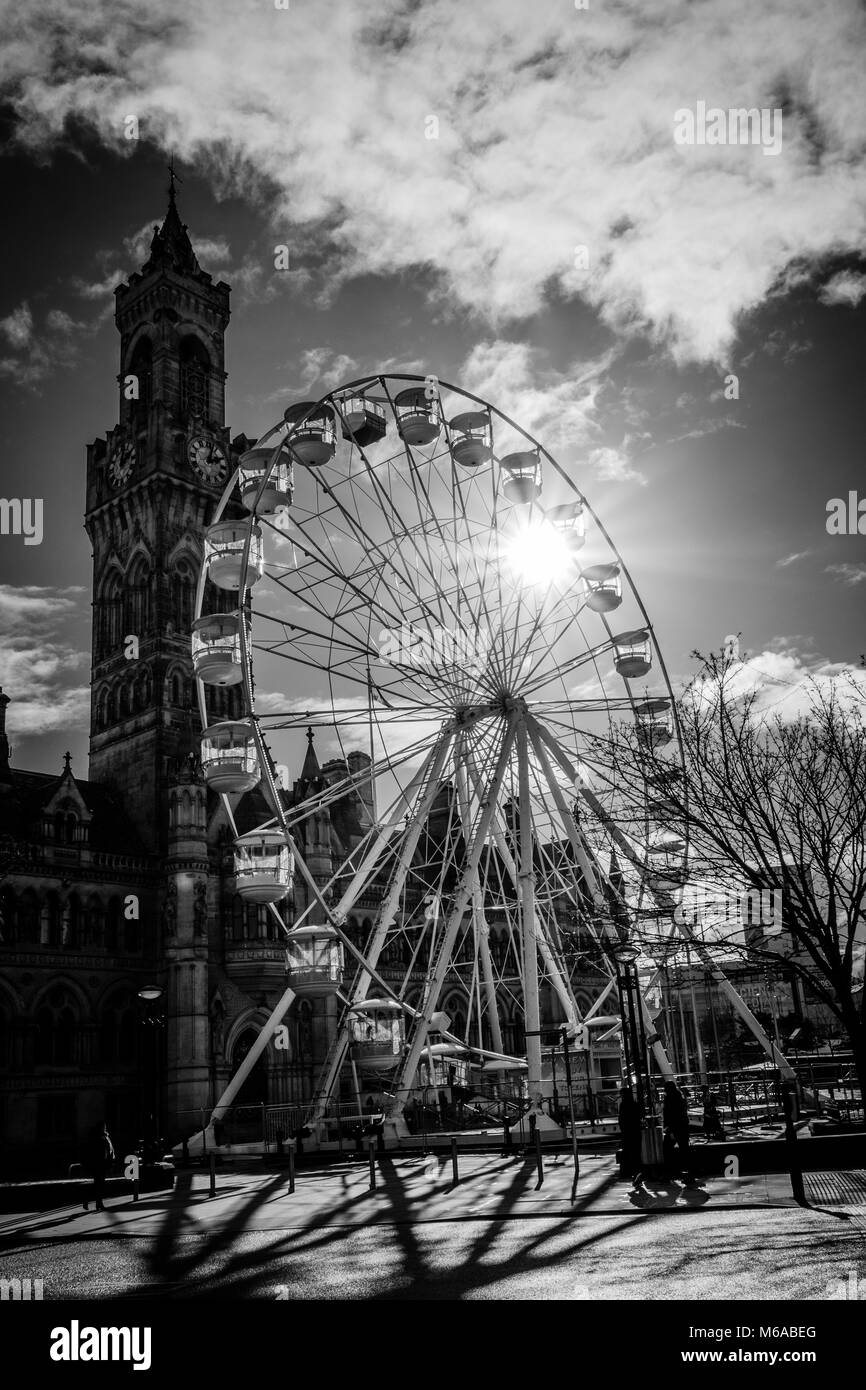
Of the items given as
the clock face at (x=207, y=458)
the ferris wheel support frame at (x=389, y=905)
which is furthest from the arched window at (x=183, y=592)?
the ferris wheel support frame at (x=389, y=905)

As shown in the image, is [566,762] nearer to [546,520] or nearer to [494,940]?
[546,520]

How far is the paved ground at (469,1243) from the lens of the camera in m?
12.0

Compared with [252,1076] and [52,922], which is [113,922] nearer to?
[52,922]

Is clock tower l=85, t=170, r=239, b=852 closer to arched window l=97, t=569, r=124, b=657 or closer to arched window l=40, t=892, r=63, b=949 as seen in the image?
arched window l=97, t=569, r=124, b=657

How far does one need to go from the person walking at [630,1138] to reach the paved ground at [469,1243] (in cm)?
51

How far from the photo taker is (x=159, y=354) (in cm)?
6756

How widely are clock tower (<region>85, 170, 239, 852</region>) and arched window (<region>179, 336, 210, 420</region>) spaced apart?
0.08m

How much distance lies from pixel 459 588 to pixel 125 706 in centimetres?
3289

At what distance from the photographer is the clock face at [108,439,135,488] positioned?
66312 mm

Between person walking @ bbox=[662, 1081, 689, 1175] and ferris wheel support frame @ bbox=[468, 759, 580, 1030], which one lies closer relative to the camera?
person walking @ bbox=[662, 1081, 689, 1175]

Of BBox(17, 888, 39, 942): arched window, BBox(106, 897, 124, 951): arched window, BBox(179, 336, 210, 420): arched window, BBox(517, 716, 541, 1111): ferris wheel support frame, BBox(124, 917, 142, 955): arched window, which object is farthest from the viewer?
BBox(179, 336, 210, 420): arched window

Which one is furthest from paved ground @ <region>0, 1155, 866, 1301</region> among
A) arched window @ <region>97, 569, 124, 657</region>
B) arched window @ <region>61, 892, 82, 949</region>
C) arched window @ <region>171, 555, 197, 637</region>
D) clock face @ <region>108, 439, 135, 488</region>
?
clock face @ <region>108, 439, 135, 488</region>

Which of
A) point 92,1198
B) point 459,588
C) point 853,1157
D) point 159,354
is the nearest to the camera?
point 853,1157
